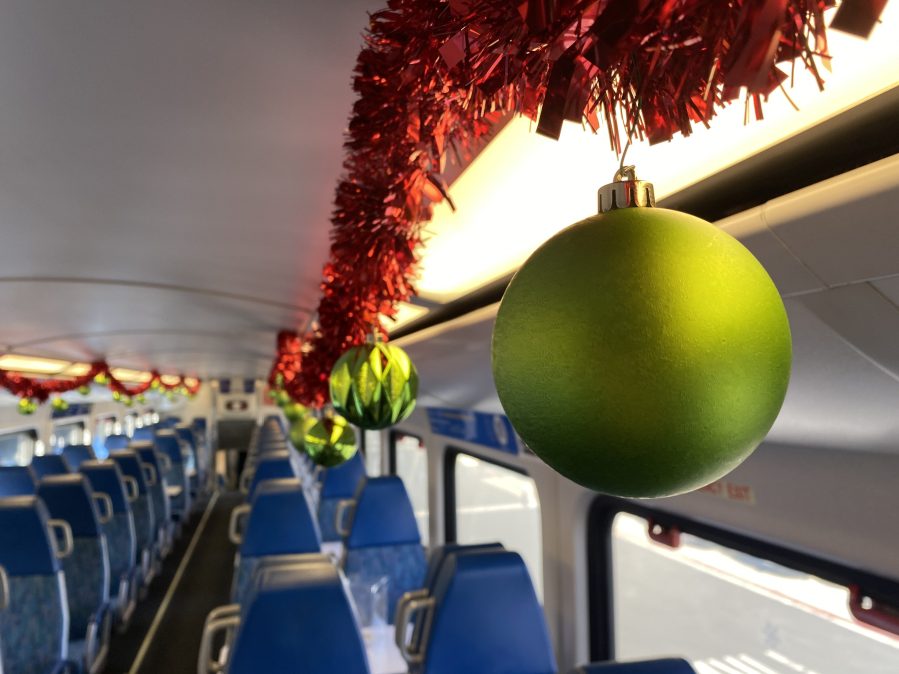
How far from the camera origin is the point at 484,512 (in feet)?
19.2

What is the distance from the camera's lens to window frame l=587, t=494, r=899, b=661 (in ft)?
6.17

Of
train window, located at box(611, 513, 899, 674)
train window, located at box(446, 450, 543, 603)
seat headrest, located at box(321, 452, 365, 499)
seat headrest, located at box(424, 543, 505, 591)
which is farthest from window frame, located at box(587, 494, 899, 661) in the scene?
seat headrest, located at box(321, 452, 365, 499)

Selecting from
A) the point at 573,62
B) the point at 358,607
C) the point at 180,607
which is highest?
the point at 573,62

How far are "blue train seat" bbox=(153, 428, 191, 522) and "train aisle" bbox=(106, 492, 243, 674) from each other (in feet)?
1.42

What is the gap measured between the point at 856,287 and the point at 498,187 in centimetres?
98

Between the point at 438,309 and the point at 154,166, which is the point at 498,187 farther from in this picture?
the point at 438,309

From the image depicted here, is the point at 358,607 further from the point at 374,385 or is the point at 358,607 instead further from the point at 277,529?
the point at 374,385

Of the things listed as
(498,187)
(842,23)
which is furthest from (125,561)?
(842,23)

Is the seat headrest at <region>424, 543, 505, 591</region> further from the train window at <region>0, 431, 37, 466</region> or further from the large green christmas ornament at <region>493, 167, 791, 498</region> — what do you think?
the train window at <region>0, 431, 37, 466</region>

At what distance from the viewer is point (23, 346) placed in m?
5.93

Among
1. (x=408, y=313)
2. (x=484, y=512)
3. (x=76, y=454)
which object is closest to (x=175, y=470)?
(x=76, y=454)

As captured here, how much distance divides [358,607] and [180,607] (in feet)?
10.8

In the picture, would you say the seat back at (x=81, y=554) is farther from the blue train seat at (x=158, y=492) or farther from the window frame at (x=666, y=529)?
the window frame at (x=666, y=529)

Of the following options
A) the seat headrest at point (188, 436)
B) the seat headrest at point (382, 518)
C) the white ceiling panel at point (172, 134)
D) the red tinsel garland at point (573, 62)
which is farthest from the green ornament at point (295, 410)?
the seat headrest at point (188, 436)
